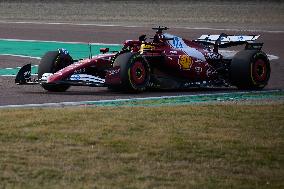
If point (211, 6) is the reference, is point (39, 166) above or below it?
below

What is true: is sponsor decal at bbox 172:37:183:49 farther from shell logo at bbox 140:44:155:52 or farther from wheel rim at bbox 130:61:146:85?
wheel rim at bbox 130:61:146:85

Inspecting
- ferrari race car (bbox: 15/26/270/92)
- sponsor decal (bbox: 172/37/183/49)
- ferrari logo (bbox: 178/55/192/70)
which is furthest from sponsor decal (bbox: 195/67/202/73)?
sponsor decal (bbox: 172/37/183/49)

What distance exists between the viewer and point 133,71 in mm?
16984

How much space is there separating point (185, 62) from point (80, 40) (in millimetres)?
15203

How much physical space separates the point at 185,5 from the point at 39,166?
51377mm

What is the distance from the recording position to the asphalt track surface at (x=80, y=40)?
16578 mm

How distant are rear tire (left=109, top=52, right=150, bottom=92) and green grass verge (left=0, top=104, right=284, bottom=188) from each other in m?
2.62

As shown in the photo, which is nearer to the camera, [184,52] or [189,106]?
[189,106]

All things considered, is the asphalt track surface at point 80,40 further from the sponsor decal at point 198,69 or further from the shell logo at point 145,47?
the shell logo at point 145,47

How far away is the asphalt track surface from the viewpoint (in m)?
16.6

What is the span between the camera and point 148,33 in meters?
35.4

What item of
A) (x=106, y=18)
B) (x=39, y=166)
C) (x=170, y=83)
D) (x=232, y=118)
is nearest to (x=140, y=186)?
(x=39, y=166)

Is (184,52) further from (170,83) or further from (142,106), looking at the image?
(142,106)

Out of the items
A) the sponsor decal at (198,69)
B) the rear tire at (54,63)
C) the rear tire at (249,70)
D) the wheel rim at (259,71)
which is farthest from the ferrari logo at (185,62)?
the rear tire at (54,63)
